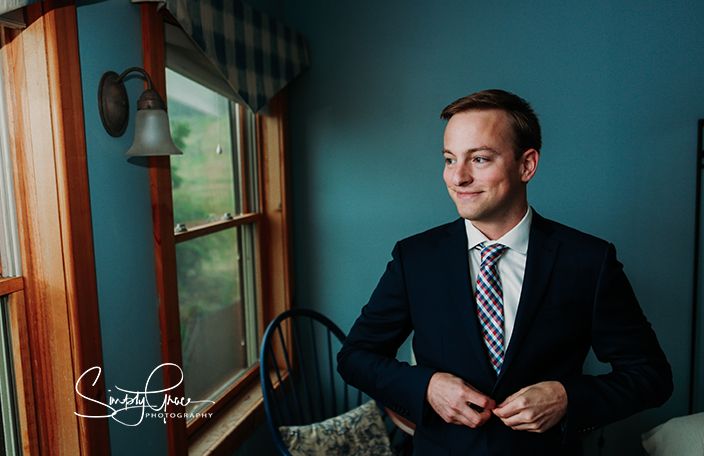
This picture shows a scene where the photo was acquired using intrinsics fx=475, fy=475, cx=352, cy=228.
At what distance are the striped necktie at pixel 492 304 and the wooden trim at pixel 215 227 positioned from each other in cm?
105

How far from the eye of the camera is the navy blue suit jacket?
40.1 inches

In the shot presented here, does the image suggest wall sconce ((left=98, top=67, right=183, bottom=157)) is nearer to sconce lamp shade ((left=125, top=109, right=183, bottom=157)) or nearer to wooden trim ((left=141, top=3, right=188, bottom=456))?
sconce lamp shade ((left=125, top=109, right=183, bottom=157))

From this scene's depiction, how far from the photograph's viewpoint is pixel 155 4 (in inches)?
55.6

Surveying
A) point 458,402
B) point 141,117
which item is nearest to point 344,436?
point 458,402

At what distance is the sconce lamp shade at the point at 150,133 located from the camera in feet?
4.06

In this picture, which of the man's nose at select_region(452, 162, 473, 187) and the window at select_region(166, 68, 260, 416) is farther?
the window at select_region(166, 68, 260, 416)

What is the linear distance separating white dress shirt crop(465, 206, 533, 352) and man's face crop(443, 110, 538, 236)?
66 millimetres

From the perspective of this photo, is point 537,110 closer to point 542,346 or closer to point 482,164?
point 482,164

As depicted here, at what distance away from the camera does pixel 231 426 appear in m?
1.90

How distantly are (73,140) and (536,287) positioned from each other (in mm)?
1120

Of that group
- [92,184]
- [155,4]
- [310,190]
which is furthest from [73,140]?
[310,190]

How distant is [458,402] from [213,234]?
4.29 feet

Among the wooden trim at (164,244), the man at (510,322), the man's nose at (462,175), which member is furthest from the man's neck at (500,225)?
the wooden trim at (164,244)

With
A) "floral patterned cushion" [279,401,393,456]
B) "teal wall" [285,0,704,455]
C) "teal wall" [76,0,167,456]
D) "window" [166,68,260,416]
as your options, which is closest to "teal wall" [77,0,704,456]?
"teal wall" [285,0,704,455]
